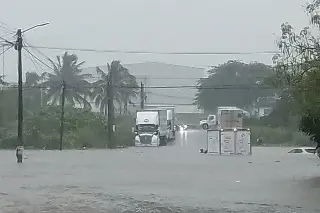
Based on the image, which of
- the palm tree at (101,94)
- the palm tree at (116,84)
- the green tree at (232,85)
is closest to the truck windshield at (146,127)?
the palm tree at (116,84)

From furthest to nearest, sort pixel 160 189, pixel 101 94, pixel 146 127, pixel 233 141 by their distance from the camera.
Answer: pixel 101 94
pixel 146 127
pixel 233 141
pixel 160 189

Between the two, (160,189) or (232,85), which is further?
(232,85)

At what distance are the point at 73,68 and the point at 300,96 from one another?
68332 mm

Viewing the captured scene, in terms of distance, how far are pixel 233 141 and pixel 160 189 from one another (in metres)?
25.2

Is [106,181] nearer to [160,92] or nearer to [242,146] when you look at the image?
[242,146]

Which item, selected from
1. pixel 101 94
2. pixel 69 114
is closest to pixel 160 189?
pixel 69 114

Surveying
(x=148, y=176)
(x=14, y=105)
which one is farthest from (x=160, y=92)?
(x=148, y=176)

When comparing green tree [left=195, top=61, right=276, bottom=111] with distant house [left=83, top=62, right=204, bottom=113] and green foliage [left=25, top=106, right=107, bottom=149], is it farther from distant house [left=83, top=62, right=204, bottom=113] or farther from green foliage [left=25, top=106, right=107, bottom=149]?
green foliage [left=25, top=106, right=107, bottom=149]

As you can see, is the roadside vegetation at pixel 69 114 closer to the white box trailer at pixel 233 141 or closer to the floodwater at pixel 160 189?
the white box trailer at pixel 233 141

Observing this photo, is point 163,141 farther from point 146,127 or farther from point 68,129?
point 68,129

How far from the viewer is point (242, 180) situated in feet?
82.5

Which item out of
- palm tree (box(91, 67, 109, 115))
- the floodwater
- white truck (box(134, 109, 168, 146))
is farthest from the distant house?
the floodwater

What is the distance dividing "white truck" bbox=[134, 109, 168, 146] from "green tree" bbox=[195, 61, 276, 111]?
32.6m

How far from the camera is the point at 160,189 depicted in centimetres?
2159
